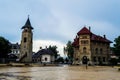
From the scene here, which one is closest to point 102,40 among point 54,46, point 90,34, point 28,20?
point 90,34

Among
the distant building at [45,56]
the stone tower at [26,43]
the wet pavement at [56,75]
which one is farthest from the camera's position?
the distant building at [45,56]

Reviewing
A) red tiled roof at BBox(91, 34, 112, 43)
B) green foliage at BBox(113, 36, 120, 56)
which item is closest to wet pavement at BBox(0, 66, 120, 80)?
green foliage at BBox(113, 36, 120, 56)

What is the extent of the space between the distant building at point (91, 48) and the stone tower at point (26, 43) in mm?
18459

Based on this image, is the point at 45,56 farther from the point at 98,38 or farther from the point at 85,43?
the point at 98,38

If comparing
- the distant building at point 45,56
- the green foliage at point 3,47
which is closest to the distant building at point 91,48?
the distant building at point 45,56

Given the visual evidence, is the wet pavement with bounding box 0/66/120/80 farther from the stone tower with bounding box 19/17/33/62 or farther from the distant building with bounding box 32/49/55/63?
the distant building with bounding box 32/49/55/63

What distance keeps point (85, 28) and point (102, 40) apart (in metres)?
8.19

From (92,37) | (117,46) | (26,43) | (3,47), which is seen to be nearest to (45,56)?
(26,43)

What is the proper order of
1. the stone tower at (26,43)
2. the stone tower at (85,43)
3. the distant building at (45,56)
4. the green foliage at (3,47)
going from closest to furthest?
the green foliage at (3,47)
the stone tower at (85,43)
the stone tower at (26,43)
the distant building at (45,56)

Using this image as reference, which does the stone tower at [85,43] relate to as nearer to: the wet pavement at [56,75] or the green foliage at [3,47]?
the green foliage at [3,47]

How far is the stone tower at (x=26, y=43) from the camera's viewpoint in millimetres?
93562

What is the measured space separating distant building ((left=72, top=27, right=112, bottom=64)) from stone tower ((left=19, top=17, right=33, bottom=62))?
60.6ft

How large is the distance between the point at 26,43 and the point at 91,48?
26063 millimetres

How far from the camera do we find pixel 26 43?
95688mm
